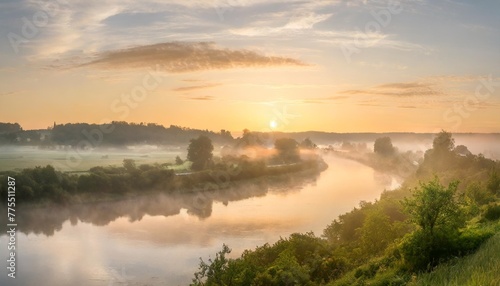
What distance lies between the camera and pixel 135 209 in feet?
250

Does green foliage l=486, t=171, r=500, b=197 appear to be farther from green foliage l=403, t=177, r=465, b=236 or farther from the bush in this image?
green foliage l=403, t=177, r=465, b=236

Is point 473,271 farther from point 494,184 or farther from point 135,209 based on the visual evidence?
point 135,209

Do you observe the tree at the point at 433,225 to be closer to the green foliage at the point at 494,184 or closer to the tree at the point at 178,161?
the green foliage at the point at 494,184

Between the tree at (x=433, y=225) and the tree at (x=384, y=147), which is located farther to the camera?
the tree at (x=384, y=147)

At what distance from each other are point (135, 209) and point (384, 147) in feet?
438

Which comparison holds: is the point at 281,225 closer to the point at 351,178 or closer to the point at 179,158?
the point at 179,158

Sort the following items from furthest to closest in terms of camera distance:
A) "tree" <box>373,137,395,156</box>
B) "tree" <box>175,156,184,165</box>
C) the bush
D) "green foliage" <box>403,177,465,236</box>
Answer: "tree" <box>373,137,395,156</box>, "tree" <box>175,156,184,165</box>, the bush, "green foliage" <box>403,177,465,236</box>

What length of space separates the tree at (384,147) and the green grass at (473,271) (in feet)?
559

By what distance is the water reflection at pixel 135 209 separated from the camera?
210ft

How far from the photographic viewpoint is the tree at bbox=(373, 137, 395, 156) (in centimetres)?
18575

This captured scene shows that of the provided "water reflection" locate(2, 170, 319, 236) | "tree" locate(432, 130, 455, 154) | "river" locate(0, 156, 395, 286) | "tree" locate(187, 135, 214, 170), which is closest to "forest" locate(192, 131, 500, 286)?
"river" locate(0, 156, 395, 286)

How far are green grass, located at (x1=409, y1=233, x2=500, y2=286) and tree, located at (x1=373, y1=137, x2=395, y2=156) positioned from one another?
170 meters

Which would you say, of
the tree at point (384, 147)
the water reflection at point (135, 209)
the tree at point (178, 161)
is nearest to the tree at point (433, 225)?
the water reflection at point (135, 209)

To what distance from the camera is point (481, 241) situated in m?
21.8
